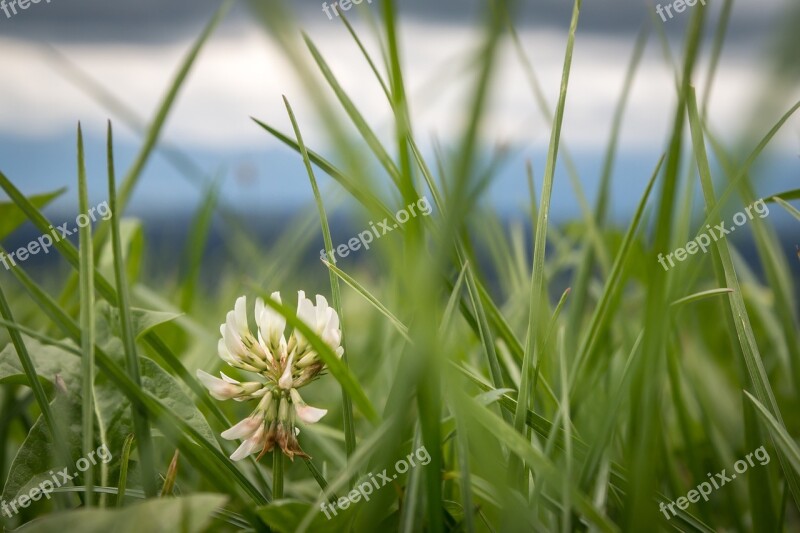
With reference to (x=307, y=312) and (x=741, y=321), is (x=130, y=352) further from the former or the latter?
(x=741, y=321)

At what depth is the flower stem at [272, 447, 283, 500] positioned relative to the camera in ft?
1.86

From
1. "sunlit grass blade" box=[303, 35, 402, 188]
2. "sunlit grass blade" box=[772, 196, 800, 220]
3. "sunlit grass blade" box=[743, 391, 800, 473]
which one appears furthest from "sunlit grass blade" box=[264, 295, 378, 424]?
"sunlit grass blade" box=[772, 196, 800, 220]

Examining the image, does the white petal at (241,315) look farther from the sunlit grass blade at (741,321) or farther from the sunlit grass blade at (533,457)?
the sunlit grass blade at (741,321)

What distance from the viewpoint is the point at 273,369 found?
61cm

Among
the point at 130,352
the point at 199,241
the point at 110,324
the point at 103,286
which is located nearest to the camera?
the point at 130,352

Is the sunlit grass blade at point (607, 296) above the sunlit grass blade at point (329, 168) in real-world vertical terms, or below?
below

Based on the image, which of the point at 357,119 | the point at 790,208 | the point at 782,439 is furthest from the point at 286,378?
the point at 790,208

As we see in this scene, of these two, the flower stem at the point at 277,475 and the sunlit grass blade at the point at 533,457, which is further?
the flower stem at the point at 277,475

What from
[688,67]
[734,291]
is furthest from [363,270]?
[688,67]

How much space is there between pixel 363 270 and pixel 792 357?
2349 mm

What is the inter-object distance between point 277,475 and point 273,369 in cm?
10

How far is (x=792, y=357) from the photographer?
2.73ft

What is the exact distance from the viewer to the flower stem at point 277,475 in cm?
57

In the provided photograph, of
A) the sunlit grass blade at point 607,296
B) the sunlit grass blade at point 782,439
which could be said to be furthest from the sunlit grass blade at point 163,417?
the sunlit grass blade at point 782,439
